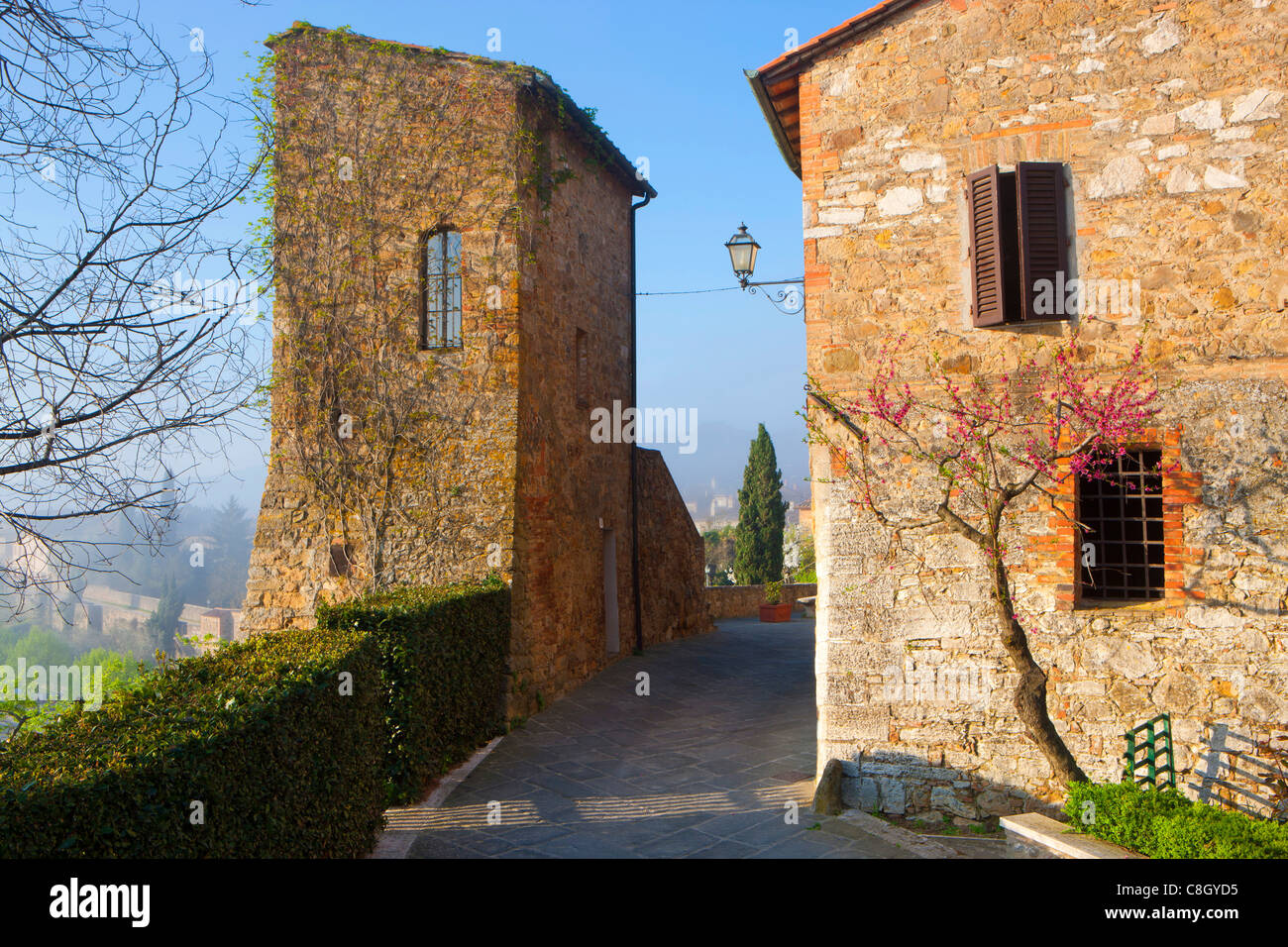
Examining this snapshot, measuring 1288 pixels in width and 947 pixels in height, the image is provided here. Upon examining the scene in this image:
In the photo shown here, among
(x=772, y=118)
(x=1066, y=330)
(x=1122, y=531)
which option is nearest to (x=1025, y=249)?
(x=1066, y=330)

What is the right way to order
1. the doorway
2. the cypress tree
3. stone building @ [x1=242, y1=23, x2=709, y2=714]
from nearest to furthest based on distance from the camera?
stone building @ [x1=242, y1=23, x2=709, y2=714], the doorway, the cypress tree

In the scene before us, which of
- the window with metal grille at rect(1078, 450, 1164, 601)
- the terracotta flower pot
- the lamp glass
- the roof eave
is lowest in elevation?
the terracotta flower pot

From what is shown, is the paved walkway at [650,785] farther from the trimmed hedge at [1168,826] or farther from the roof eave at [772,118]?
the roof eave at [772,118]

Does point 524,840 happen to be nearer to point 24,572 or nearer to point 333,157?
point 24,572

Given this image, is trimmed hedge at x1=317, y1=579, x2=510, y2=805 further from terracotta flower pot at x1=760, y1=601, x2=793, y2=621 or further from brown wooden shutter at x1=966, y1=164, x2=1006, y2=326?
terracotta flower pot at x1=760, y1=601, x2=793, y2=621

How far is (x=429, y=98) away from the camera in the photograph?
10.2 metres

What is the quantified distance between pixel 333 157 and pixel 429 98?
4.41ft

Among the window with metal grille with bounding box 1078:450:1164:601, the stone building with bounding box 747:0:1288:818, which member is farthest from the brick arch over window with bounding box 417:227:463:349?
the window with metal grille with bounding box 1078:450:1164:601

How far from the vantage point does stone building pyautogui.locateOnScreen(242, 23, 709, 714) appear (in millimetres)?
9930

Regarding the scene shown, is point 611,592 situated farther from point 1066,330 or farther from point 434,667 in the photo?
point 1066,330

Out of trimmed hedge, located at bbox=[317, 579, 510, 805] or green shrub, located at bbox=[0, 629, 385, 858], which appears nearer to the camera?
green shrub, located at bbox=[0, 629, 385, 858]

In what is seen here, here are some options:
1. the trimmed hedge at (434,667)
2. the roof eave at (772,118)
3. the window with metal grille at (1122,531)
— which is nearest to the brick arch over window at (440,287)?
the trimmed hedge at (434,667)

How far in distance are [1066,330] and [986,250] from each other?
34.6 inches

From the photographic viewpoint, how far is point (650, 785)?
7668 millimetres
